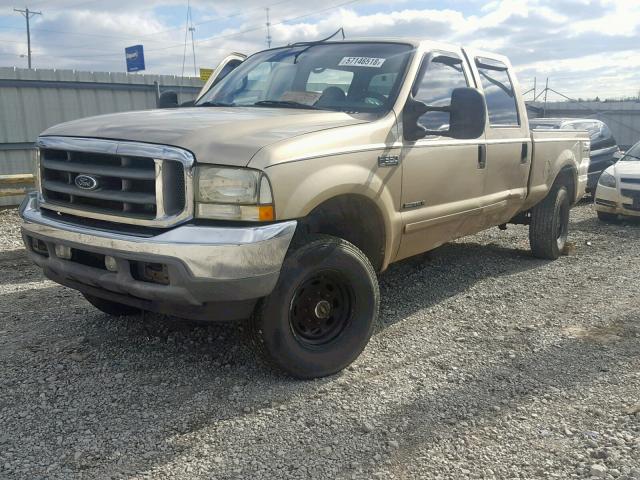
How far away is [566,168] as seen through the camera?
21.3 ft

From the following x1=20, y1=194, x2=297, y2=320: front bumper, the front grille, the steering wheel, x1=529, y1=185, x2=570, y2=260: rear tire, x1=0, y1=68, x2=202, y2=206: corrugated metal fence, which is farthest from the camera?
x1=0, y1=68, x2=202, y2=206: corrugated metal fence

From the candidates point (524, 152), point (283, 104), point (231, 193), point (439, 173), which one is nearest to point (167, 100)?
point (283, 104)

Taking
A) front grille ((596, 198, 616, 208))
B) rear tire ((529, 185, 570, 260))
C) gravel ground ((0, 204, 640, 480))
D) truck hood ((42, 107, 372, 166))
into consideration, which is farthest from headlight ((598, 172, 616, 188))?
truck hood ((42, 107, 372, 166))

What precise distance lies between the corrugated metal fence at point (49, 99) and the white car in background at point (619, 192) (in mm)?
9684

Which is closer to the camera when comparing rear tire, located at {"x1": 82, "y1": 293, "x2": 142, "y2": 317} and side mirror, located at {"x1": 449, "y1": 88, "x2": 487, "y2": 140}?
side mirror, located at {"x1": 449, "y1": 88, "x2": 487, "y2": 140}

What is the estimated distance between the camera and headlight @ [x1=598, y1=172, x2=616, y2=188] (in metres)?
9.21

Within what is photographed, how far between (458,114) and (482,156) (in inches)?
37.7

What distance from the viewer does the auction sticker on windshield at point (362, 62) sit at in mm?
4137

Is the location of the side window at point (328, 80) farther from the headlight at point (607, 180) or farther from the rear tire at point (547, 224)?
the headlight at point (607, 180)

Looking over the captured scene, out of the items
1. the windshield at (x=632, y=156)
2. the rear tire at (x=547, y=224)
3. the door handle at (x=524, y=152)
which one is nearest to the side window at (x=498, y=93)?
the door handle at (x=524, y=152)

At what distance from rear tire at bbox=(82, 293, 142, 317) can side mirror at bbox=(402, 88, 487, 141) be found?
90.1 inches

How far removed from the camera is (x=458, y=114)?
12.6 feet

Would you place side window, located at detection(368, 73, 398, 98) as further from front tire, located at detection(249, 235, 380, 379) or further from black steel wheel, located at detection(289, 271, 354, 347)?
black steel wheel, located at detection(289, 271, 354, 347)

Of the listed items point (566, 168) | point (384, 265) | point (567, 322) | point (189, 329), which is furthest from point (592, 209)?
point (189, 329)
